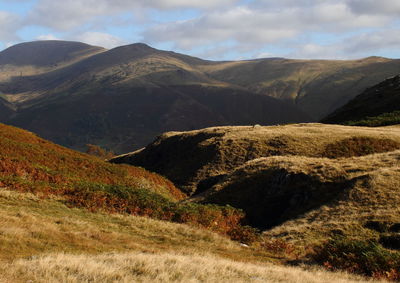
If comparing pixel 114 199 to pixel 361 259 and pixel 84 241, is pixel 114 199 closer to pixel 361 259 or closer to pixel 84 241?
pixel 84 241

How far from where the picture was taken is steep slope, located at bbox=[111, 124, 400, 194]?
4647 cm

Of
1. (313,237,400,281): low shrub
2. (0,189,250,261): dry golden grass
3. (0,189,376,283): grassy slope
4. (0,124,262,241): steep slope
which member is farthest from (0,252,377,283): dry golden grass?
(0,124,262,241): steep slope

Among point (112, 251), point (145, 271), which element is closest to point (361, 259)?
point (145, 271)

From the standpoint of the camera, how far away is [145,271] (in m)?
11.6

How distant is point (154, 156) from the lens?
65.4 meters

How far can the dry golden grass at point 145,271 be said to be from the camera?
34.2 feet

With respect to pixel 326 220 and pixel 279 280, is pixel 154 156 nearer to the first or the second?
pixel 326 220

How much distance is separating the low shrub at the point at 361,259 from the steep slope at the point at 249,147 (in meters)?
26.1

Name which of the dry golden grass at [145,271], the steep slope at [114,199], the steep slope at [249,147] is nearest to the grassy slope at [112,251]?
the dry golden grass at [145,271]

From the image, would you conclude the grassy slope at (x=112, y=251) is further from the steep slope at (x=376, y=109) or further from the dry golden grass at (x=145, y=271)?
the steep slope at (x=376, y=109)

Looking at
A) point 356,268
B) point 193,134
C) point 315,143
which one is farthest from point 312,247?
point 193,134

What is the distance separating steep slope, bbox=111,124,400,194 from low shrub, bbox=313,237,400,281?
2609cm

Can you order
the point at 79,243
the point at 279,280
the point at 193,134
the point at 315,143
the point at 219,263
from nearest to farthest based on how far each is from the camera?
1. the point at 279,280
2. the point at 219,263
3. the point at 79,243
4. the point at 315,143
5. the point at 193,134

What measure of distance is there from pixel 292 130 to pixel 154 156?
23217 millimetres
